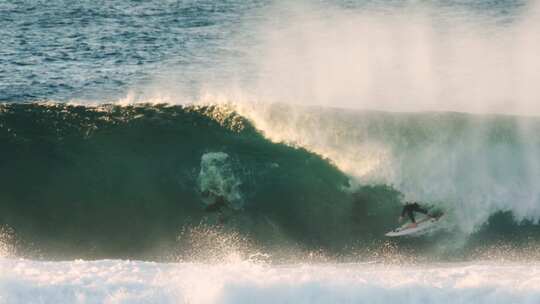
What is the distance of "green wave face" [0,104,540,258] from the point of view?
16844 mm

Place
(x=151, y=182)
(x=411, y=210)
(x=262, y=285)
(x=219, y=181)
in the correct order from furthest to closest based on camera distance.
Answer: (x=151, y=182) < (x=219, y=181) < (x=411, y=210) < (x=262, y=285)

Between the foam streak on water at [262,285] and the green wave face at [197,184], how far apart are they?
9.25ft

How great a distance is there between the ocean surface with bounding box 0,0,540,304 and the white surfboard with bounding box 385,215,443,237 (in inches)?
5.8

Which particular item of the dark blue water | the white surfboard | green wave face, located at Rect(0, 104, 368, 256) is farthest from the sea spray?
the dark blue water

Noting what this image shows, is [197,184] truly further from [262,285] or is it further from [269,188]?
[262,285]

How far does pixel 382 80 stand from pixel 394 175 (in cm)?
800

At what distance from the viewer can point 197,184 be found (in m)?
18.1

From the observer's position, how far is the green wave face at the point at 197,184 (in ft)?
55.3

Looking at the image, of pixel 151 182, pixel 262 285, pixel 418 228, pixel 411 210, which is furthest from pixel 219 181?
pixel 262 285

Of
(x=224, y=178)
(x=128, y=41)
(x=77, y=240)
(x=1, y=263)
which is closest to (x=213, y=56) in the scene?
(x=128, y=41)

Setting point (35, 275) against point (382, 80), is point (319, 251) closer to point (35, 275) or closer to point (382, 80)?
point (35, 275)

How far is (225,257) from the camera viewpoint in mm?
15914

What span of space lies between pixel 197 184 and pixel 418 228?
16.0 feet

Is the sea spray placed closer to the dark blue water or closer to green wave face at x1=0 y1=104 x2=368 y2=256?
green wave face at x1=0 y1=104 x2=368 y2=256
